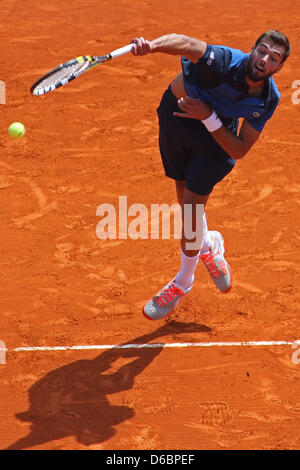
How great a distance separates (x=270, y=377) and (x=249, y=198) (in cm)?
277

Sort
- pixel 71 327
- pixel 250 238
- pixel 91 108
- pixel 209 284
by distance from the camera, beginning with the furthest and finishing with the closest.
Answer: pixel 91 108
pixel 250 238
pixel 209 284
pixel 71 327

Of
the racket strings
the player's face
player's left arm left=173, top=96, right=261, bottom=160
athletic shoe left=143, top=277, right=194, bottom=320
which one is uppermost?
the player's face

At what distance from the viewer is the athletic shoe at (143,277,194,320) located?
21.7ft

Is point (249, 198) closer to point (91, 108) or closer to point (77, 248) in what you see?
point (77, 248)

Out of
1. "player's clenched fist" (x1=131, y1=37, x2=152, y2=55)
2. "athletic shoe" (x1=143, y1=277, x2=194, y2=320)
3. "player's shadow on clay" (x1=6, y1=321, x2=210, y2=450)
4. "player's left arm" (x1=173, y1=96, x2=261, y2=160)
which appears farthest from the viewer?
"athletic shoe" (x1=143, y1=277, x2=194, y2=320)

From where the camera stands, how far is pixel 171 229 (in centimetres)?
804

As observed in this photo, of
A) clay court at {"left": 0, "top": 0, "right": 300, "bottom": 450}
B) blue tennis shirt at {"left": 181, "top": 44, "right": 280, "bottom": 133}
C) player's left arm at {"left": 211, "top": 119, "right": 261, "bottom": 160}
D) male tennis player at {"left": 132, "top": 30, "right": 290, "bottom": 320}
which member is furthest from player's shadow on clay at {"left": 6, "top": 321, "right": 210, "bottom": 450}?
blue tennis shirt at {"left": 181, "top": 44, "right": 280, "bottom": 133}

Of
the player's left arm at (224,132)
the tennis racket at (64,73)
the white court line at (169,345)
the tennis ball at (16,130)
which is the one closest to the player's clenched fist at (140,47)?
the tennis racket at (64,73)

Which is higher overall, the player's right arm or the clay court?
the player's right arm

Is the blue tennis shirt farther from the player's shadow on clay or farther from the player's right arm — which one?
the player's shadow on clay

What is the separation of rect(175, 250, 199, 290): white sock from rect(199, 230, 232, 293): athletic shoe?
263 millimetres

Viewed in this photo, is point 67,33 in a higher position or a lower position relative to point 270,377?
higher

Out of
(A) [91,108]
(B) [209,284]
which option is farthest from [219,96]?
(A) [91,108]

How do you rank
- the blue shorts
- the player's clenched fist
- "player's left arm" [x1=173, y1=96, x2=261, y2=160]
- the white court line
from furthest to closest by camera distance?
the white court line < the blue shorts < "player's left arm" [x1=173, y1=96, x2=261, y2=160] < the player's clenched fist
